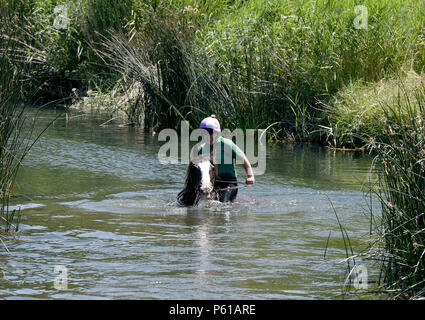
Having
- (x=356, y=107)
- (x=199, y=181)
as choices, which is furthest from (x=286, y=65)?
(x=199, y=181)

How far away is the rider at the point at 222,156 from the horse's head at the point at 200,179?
0.26 m

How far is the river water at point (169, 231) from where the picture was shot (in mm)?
6598

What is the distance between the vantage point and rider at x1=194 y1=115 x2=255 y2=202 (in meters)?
9.97

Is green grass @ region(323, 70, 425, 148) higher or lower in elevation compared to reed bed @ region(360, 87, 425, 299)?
higher

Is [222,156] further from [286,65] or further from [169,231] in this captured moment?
[286,65]

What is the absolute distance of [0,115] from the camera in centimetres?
805

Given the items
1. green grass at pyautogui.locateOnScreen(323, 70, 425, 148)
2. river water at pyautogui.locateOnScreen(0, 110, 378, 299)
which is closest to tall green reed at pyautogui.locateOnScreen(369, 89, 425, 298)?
river water at pyautogui.locateOnScreen(0, 110, 378, 299)

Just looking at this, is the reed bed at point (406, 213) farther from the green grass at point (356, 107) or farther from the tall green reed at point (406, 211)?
the green grass at point (356, 107)

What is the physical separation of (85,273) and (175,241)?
1.58 m

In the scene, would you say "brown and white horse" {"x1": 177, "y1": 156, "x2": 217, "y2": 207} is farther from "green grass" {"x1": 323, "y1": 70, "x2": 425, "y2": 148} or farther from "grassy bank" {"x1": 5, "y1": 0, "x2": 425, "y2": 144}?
"grassy bank" {"x1": 5, "y1": 0, "x2": 425, "y2": 144}

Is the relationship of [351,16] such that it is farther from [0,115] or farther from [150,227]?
[0,115]

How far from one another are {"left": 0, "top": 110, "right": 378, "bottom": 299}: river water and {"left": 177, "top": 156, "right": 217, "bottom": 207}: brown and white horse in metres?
0.19

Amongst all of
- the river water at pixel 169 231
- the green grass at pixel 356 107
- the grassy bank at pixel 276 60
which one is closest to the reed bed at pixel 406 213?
the river water at pixel 169 231
